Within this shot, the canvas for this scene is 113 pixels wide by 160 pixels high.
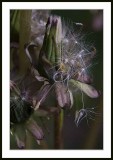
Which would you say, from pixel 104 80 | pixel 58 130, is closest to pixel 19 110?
pixel 58 130

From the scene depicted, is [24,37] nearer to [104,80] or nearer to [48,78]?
[48,78]

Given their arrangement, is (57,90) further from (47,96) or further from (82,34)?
(82,34)

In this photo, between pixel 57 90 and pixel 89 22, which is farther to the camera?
pixel 89 22

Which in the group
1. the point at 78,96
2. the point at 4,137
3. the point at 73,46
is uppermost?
the point at 73,46

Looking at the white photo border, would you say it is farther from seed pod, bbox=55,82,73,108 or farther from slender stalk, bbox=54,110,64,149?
seed pod, bbox=55,82,73,108

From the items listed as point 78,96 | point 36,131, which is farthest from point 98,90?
point 36,131

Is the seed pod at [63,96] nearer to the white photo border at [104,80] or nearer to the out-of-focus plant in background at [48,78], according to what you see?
the out-of-focus plant in background at [48,78]

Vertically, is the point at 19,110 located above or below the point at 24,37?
below
